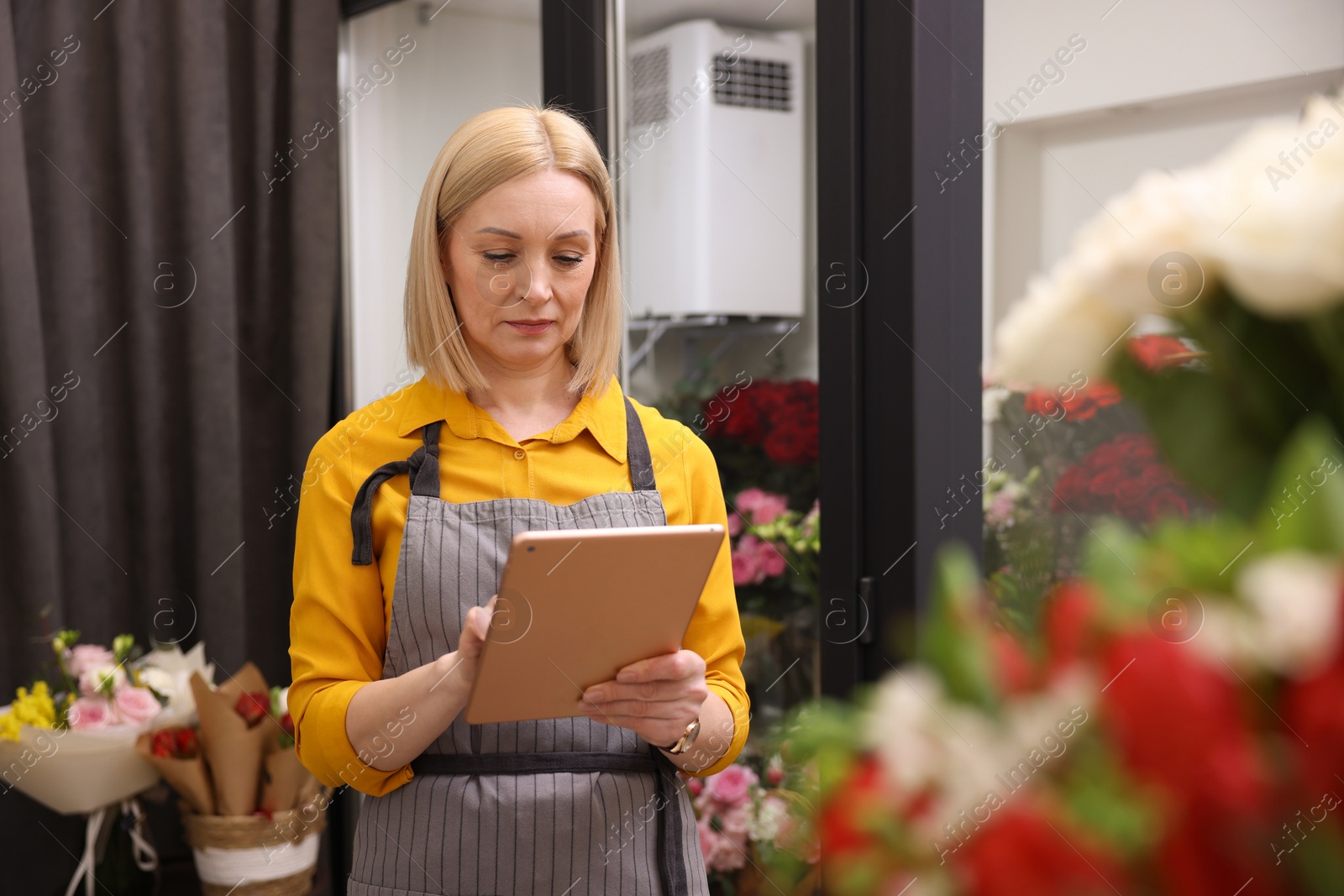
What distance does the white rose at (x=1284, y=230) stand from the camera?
0.92 ft

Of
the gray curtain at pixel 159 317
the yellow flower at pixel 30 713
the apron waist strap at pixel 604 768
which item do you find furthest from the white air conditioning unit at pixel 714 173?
the yellow flower at pixel 30 713

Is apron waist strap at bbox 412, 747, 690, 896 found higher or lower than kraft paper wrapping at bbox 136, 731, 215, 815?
higher

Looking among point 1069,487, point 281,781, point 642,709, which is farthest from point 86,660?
point 1069,487

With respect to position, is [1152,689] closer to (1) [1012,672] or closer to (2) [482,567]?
(1) [1012,672]

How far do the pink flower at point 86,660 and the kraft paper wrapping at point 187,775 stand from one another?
0.54 feet

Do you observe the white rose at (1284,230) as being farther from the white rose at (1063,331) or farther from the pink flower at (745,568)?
the pink flower at (745,568)

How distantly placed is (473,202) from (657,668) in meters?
0.60

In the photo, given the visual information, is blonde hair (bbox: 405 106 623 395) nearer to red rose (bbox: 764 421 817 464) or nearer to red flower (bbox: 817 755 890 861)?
red rose (bbox: 764 421 817 464)

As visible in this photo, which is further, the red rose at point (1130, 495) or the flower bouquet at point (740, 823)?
the flower bouquet at point (740, 823)

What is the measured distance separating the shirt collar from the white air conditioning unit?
1.84 ft

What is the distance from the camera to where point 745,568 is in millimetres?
2031

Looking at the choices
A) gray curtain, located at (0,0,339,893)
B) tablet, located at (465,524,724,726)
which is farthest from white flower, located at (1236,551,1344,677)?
gray curtain, located at (0,0,339,893)

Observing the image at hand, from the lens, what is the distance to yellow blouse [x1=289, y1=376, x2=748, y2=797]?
1.33 meters

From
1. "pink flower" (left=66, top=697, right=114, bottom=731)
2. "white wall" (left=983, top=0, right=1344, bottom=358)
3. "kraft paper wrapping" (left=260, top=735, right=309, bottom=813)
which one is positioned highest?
"white wall" (left=983, top=0, right=1344, bottom=358)
